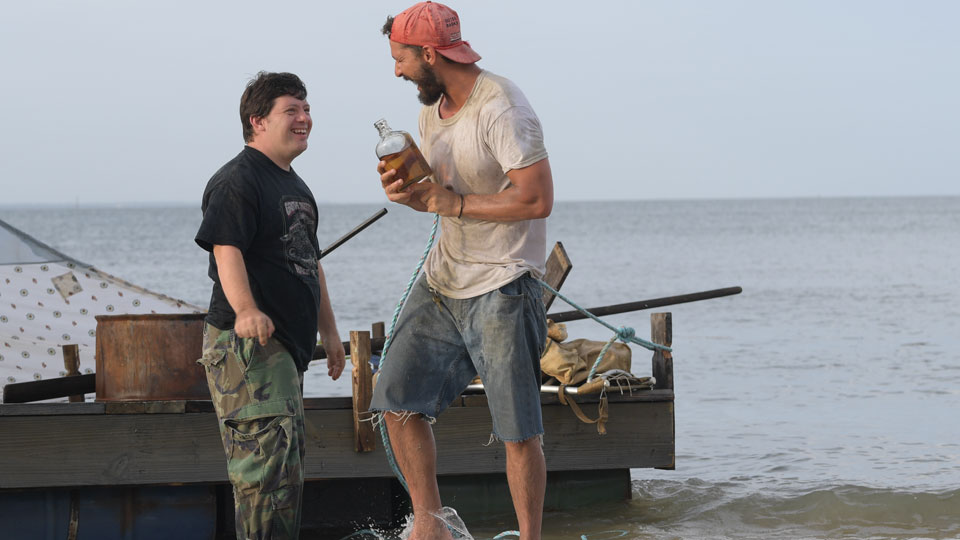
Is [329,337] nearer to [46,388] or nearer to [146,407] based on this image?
[146,407]

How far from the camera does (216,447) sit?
582cm

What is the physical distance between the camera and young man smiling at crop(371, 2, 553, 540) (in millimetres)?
4254

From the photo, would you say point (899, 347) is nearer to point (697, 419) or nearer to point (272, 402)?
point (697, 419)

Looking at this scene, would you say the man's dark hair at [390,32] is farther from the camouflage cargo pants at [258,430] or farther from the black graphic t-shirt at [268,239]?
the camouflage cargo pants at [258,430]

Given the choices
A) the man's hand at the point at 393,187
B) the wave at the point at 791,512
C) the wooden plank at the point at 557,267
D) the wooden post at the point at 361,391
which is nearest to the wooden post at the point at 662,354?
the wooden plank at the point at 557,267

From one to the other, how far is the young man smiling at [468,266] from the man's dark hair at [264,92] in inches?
17.5

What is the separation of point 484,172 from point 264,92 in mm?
903

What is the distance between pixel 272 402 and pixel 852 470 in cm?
638

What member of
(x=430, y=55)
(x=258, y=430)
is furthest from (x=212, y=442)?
(x=430, y=55)

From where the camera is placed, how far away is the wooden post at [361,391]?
6.00 metres

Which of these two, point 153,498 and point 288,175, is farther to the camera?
point 153,498

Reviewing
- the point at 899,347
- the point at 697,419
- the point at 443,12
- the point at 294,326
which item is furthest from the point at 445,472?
the point at 899,347

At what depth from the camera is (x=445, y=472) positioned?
618 centimetres

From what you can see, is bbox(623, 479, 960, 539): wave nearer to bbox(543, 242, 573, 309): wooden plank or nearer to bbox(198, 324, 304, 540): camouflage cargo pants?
bbox(543, 242, 573, 309): wooden plank
